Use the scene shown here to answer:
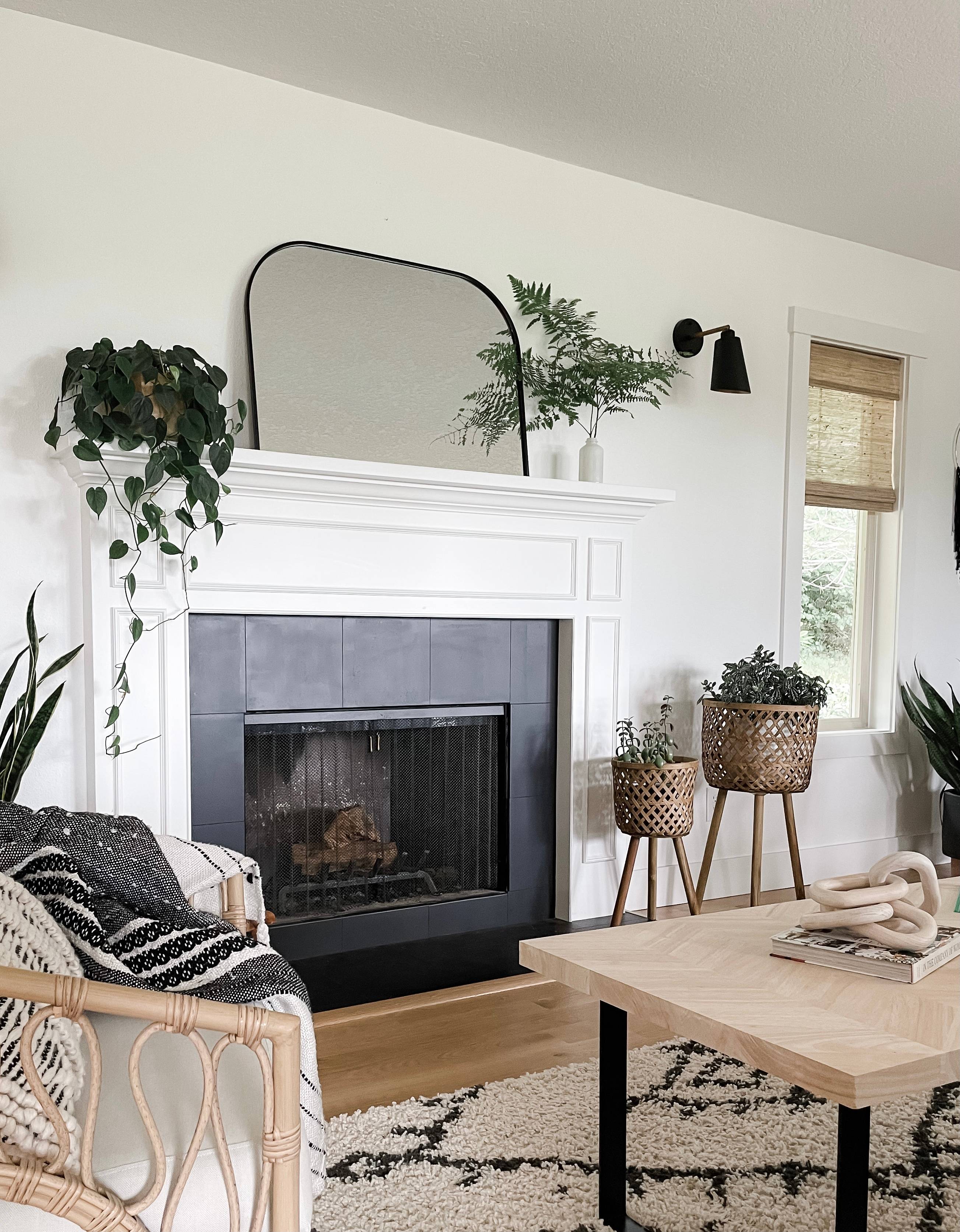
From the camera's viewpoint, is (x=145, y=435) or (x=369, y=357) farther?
(x=369, y=357)

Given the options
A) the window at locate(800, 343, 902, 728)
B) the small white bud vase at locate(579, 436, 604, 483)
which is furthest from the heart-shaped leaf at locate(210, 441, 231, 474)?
the window at locate(800, 343, 902, 728)

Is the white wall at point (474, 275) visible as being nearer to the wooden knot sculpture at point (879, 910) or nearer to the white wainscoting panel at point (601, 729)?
the white wainscoting panel at point (601, 729)

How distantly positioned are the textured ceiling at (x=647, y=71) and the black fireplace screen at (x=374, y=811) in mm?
1783

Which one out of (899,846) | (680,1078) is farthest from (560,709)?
(899,846)

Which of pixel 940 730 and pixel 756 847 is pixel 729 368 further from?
pixel 940 730

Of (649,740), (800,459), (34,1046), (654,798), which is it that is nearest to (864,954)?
(34,1046)

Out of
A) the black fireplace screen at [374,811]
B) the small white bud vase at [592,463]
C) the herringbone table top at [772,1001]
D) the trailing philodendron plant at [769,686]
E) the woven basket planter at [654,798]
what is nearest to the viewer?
the herringbone table top at [772,1001]

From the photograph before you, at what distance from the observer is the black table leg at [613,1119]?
177 cm

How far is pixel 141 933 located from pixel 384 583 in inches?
65.9

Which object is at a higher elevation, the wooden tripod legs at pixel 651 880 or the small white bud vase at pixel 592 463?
the small white bud vase at pixel 592 463

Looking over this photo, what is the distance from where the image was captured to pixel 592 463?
333cm

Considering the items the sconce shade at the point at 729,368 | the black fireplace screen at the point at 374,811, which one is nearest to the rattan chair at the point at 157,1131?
the black fireplace screen at the point at 374,811

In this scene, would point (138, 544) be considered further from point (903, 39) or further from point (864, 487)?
point (864, 487)

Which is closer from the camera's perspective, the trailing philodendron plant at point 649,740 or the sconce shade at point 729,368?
the trailing philodendron plant at point 649,740
